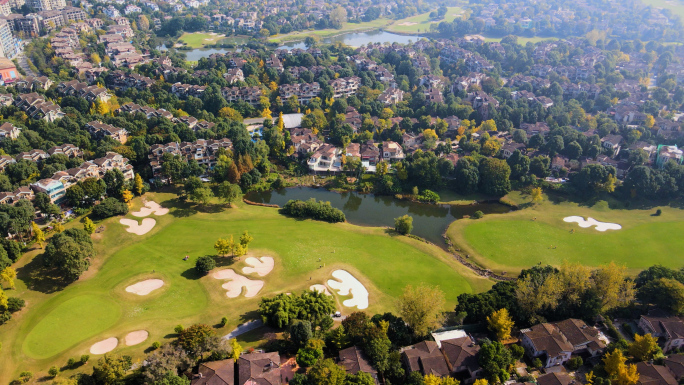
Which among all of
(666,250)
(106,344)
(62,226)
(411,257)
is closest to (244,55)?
(62,226)

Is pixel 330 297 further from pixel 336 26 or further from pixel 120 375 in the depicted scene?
pixel 336 26

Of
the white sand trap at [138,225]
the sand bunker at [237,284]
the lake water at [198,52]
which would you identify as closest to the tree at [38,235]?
the white sand trap at [138,225]

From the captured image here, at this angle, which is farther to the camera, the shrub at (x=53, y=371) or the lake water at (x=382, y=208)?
the lake water at (x=382, y=208)

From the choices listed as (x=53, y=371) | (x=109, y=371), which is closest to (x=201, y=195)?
(x=53, y=371)

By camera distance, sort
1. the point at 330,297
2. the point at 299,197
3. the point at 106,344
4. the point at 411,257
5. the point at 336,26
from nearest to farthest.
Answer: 1. the point at 106,344
2. the point at 330,297
3. the point at 411,257
4. the point at 299,197
5. the point at 336,26

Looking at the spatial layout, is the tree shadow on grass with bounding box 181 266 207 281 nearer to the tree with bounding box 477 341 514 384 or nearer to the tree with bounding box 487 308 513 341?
the tree with bounding box 477 341 514 384

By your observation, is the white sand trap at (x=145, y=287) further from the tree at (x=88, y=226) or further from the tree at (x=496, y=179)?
the tree at (x=496, y=179)
